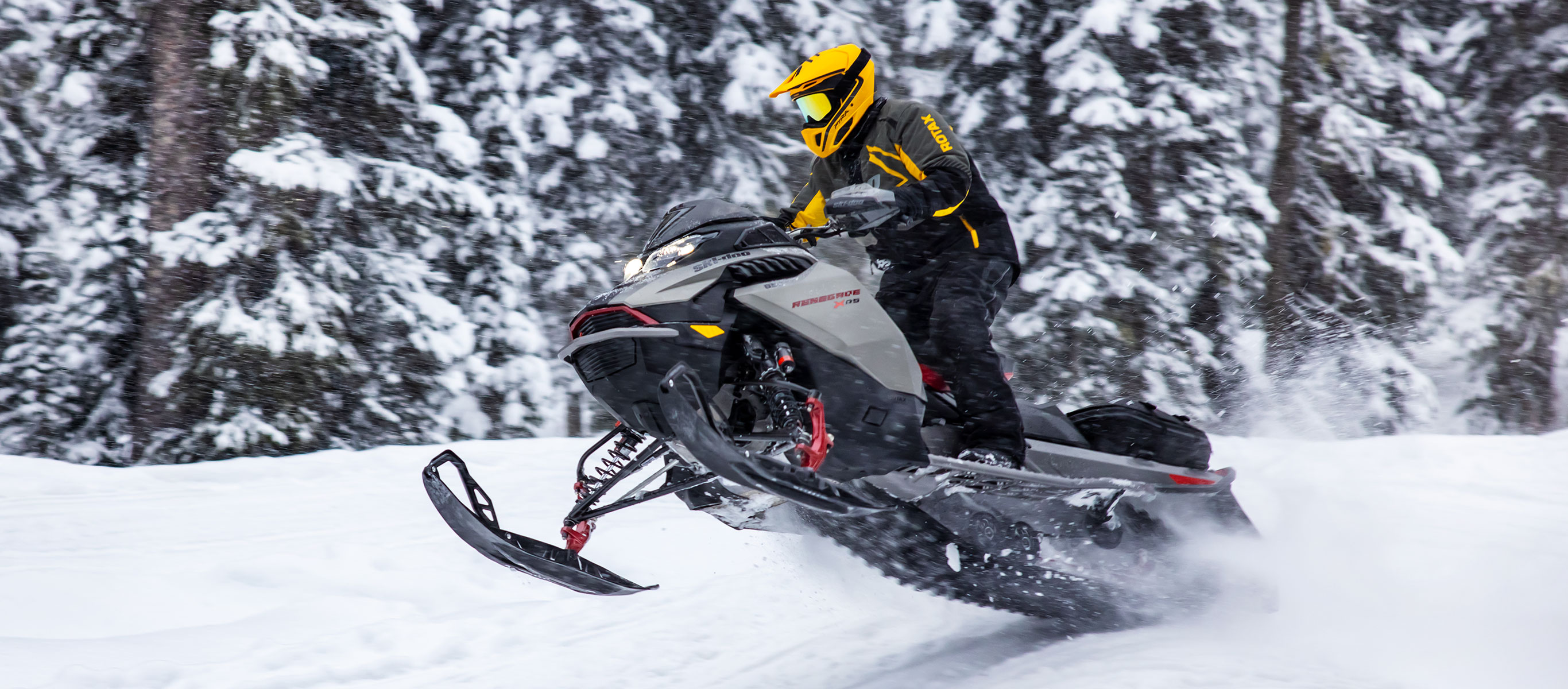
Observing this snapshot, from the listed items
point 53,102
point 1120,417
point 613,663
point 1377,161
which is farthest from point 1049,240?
point 53,102

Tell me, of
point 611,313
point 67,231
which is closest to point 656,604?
point 611,313

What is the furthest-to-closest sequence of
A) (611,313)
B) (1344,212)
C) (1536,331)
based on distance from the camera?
(1536,331) → (1344,212) → (611,313)

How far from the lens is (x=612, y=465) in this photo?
3.60 meters

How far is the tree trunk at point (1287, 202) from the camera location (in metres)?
10.1

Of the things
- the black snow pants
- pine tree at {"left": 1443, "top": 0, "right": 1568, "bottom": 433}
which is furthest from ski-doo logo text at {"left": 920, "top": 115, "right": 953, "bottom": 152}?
pine tree at {"left": 1443, "top": 0, "right": 1568, "bottom": 433}

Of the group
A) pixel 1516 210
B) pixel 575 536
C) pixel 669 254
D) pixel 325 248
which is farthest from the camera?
pixel 1516 210

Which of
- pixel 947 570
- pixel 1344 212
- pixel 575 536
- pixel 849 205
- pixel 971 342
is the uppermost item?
pixel 849 205

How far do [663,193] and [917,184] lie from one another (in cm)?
629

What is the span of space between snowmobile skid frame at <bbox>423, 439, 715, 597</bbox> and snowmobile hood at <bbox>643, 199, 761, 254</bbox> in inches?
25.5

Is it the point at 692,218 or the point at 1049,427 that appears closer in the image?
the point at 692,218

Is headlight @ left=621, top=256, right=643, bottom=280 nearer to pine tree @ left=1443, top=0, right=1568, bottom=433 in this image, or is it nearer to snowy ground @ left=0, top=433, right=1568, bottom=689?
snowy ground @ left=0, top=433, right=1568, bottom=689

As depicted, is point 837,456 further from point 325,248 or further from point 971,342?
point 325,248

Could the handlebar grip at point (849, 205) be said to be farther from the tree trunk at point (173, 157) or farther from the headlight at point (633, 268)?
the tree trunk at point (173, 157)

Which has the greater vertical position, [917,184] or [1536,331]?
[917,184]
